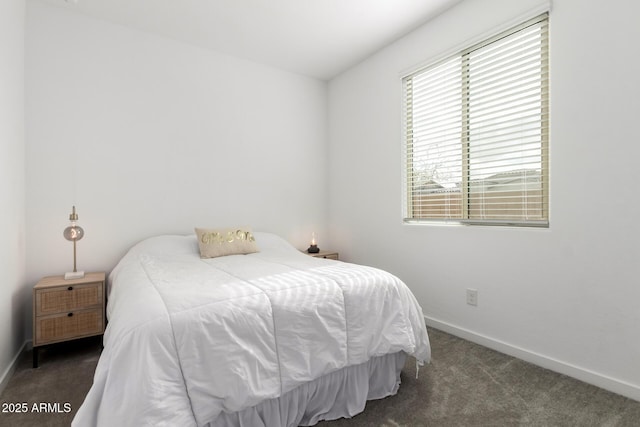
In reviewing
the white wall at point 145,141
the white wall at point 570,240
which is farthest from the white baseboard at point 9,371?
the white wall at point 570,240

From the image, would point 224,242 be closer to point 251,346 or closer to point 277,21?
point 251,346

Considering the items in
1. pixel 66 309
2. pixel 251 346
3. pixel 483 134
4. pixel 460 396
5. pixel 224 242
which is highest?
pixel 483 134

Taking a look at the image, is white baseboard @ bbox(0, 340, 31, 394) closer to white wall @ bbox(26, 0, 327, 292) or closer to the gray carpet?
the gray carpet

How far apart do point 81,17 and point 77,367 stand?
106 inches

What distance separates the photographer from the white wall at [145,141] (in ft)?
8.32

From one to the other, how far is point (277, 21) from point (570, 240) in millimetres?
2735

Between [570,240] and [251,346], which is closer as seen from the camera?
[251,346]

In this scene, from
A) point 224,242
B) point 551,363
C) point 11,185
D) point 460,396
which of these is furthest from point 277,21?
point 551,363

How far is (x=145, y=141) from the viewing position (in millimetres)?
2926

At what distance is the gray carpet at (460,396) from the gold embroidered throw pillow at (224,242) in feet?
3.46

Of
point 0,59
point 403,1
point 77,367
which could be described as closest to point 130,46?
point 0,59

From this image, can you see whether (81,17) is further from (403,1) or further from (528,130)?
(528,130)

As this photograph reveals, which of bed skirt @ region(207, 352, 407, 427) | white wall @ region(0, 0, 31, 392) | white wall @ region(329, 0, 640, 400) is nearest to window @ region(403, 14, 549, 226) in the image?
white wall @ region(329, 0, 640, 400)

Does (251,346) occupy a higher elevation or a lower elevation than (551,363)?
higher
